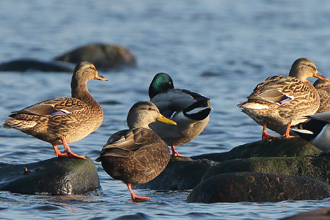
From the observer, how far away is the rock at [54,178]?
784cm

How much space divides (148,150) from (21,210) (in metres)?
1.40

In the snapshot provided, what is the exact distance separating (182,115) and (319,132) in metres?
1.75

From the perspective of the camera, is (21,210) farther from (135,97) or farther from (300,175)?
(135,97)

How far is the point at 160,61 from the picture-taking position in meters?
20.3

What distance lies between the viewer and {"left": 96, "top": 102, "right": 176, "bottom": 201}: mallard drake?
7035 millimetres

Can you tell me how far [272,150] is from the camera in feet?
29.2

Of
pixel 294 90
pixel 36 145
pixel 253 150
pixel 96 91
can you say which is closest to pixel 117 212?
pixel 253 150

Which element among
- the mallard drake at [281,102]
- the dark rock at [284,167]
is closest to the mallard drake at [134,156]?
the dark rock at [284,167]

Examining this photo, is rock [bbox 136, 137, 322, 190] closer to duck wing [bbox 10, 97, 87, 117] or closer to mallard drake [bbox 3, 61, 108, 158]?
mallard drake [bbox 3, 61, 108, 158]

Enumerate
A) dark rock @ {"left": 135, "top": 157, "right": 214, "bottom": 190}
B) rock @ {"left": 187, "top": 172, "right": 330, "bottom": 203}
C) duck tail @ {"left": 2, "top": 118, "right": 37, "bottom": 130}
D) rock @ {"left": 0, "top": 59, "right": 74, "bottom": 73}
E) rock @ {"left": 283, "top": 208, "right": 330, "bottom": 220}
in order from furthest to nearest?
rock @ {"left": 0, "top": 59, "right": 74, "bottom": 73} < dark rock @ {"left": 135, "top": 157, "right": 214, "bottom": 190} < duck tail @ {"left": 2, "top": 118, "right": 37, "bottom": 130} < rock @ {"left": 187, "top": 172, "right": 330, "bottom": 203} < rock @ {"left": 283, "top": 208, "right": 330, "bottom": 220}

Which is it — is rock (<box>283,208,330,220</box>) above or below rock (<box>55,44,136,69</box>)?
below

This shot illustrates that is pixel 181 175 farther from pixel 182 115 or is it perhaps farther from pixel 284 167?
pixel 284 167

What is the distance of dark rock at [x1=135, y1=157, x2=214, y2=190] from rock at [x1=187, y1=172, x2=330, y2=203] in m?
1.10

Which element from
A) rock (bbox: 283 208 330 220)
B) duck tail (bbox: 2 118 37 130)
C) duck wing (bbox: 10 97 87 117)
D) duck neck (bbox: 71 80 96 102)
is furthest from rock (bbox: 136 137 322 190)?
rock (bbox: 283 208 330 220)
